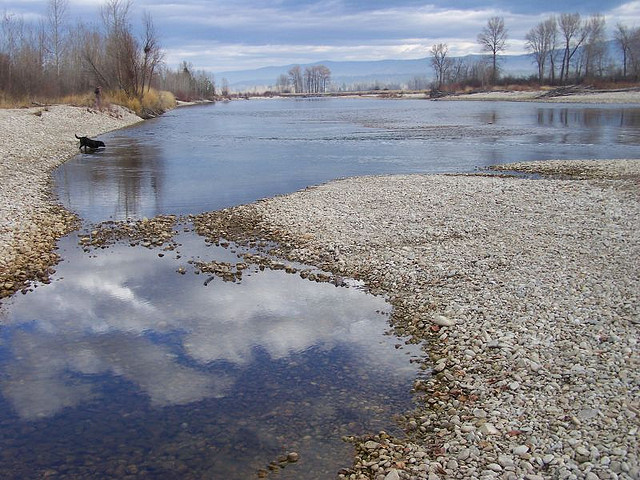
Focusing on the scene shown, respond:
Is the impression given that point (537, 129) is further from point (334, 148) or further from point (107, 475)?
point (107, 475)

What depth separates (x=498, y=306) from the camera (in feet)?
28.5

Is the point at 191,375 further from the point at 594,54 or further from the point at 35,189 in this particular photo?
the point at 594,54

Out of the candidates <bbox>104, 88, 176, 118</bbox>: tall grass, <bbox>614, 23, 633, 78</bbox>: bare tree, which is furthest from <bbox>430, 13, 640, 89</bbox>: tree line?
<bbox>104, 88, 176, 118</bbox>: tall grass

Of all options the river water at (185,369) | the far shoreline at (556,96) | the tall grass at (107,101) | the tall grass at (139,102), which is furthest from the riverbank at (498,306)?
the far shoreline at (556,96)

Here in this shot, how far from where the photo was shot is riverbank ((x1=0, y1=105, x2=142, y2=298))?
1112 centimetres

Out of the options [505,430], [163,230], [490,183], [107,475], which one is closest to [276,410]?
[107,475]

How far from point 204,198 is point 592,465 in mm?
14286

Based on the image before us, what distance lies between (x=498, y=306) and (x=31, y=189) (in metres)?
14.9

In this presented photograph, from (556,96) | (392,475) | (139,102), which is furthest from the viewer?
(556,96)

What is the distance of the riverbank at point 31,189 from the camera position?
11.1 m

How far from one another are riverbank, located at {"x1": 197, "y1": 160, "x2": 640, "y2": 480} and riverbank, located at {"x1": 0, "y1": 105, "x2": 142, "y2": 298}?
355cm

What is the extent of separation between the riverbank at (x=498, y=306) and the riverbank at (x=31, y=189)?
11.7 ft

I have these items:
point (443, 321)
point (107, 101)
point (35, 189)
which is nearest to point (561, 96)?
point (107, 101)

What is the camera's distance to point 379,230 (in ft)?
42.7
